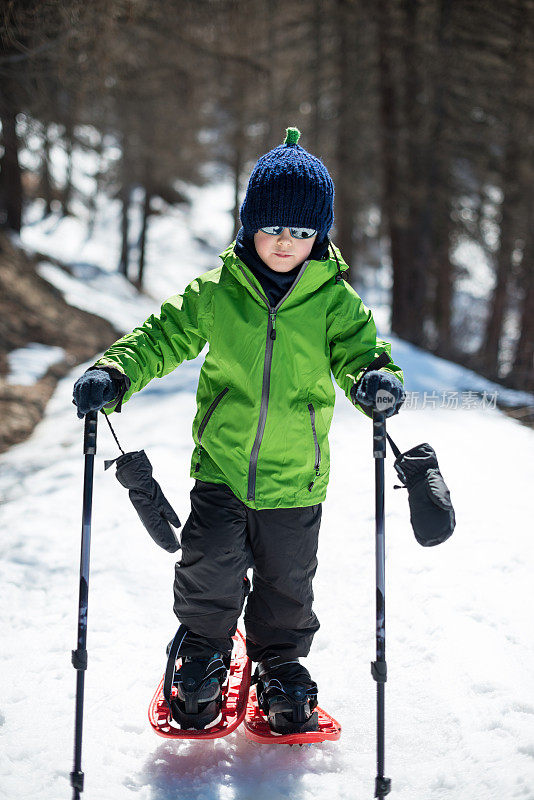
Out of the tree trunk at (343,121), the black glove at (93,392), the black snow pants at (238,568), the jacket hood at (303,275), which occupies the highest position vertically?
the tree trunk at (343,121)

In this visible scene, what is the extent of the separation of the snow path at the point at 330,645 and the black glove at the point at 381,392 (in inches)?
51.5

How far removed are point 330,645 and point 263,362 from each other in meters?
1.55

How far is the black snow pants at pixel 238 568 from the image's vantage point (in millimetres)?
2486

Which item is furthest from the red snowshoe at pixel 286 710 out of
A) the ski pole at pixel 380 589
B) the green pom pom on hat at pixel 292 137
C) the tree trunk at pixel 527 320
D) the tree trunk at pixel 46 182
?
the tree trunk at pixel 527 320

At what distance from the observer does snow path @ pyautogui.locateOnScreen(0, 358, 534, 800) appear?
7.61ft

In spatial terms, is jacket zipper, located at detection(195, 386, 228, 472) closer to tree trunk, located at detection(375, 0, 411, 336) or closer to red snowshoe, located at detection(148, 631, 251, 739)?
red snowshoe, located at detection(148, 631, 251, 739)

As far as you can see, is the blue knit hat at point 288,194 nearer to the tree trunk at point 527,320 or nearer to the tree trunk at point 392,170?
the tree trunk at point 392,170

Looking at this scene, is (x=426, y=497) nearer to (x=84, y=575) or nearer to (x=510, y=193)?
(x=84, y=575)

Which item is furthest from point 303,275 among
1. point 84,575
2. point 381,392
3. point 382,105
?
point 382,105

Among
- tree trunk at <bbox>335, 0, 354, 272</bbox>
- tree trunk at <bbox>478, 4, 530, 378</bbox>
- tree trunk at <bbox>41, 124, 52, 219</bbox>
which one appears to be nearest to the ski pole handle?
tree trunk at <bbox>478, 4, 530, 378</bbox>

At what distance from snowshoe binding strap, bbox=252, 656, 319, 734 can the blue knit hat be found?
176 centimetres

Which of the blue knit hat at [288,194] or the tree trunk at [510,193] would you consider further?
the tree trunk at [510,193]

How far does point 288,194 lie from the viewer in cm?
247

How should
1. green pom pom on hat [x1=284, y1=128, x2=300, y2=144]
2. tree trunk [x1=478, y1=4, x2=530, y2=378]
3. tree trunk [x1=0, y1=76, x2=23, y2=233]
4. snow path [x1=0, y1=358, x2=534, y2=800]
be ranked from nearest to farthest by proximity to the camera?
snow path [x1=0, y1=358, x2=534, y2=800]
green pom pom on hat [x1=284, y1=128, x2=300, y2=144]
tree trunk [x1=478, y1=4, x2=530, y2=378]
tree trunk [x1=0, y1=76, x2=23, y2=233]
